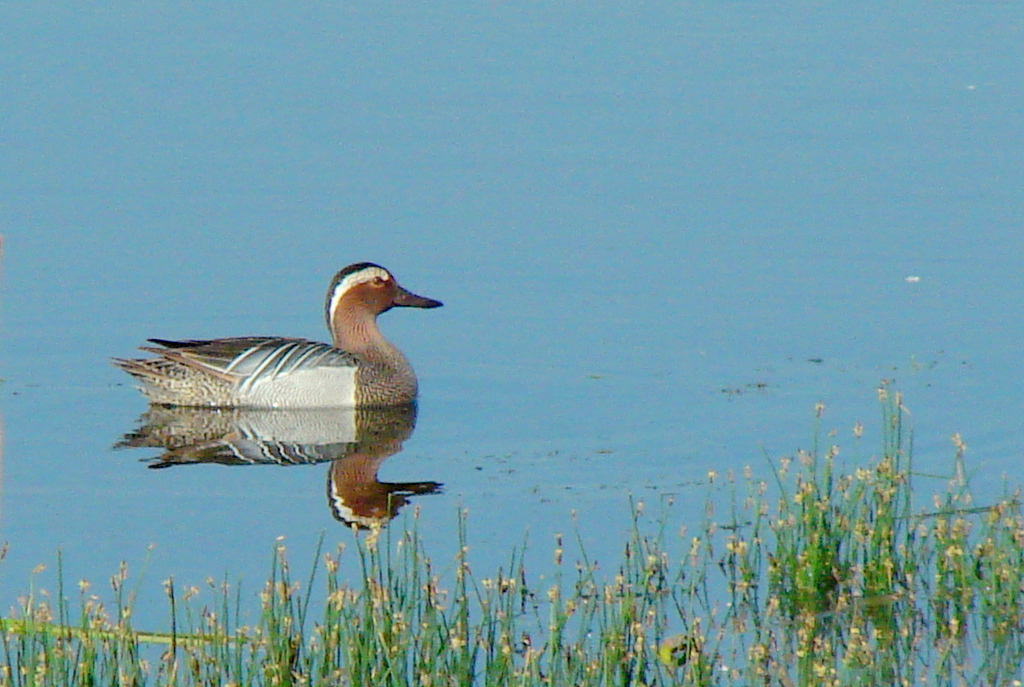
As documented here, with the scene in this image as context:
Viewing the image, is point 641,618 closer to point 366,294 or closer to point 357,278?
point 357,278

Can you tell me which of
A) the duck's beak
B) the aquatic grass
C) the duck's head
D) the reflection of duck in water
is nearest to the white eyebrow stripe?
the duck's head

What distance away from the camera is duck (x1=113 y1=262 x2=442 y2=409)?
40.3ft

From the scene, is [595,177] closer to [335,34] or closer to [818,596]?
[335,34]

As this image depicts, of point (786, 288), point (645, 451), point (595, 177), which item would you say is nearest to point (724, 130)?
point (595, 177)

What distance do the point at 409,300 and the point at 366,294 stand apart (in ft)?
0.93

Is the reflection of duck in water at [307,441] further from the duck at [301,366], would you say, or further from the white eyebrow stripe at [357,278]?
the white eyebrow stripe at [357,278]

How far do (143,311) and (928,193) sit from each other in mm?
6055

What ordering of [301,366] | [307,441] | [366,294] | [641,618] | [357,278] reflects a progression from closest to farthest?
[641,618]
[307,441]
[301,366]
[357,278]
[366,294]

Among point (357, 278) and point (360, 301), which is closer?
point (357, 278)

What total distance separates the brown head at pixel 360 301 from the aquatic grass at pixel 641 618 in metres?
3.87

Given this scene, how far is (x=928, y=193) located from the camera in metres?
15.1

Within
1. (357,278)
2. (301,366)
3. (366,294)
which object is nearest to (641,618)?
(301,366)

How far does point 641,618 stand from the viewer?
289 inches

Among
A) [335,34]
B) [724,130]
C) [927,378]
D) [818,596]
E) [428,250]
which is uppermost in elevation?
[335,34]
